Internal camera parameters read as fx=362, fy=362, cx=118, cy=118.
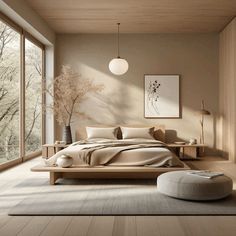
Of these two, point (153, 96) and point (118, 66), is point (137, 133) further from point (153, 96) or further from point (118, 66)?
point (118, 66)

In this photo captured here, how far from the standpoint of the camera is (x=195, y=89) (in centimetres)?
789

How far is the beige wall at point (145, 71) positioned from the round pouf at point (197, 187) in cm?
408

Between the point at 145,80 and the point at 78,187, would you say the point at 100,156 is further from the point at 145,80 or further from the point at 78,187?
the point at 145,80

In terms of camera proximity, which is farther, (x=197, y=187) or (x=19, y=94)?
(x=19, y=94)

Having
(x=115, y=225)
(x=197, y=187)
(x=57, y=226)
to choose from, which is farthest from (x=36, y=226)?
(x=197, y=187)

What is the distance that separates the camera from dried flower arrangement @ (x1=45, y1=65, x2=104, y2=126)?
7625 mm

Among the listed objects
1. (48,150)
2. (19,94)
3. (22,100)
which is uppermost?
(19,94)

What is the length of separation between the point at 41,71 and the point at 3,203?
176 inches

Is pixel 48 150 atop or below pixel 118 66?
below

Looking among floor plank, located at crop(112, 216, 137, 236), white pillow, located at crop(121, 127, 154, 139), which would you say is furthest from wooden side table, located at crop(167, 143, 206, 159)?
floor plank, located at crop(112, 216, 137, 236)

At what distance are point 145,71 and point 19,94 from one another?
284cm

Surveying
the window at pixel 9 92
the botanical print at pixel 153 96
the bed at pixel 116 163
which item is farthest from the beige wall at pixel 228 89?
the window at pixel 9 92

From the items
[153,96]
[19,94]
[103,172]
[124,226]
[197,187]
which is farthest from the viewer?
[153,96]

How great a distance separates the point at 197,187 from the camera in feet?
12.0
